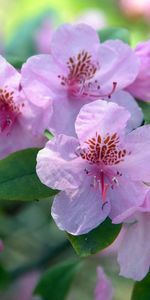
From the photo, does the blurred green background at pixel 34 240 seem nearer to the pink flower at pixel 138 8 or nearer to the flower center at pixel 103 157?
the pink flower at pixel 138 8

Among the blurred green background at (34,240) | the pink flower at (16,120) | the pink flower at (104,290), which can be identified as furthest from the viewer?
the blurred green background at (34,240)

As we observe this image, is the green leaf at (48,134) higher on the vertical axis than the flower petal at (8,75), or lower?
lower

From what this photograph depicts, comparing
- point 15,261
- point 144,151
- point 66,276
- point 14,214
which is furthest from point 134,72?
point 15,261

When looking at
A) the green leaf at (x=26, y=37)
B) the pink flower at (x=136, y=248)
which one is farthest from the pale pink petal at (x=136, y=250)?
the green leaf at (x=26, y=37)

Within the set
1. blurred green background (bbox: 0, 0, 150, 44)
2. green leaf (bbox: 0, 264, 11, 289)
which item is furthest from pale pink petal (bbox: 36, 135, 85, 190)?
blurred green background (bbox: 0, 0, 150, 44)

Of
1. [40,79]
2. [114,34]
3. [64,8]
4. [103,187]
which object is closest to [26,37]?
[114,34]

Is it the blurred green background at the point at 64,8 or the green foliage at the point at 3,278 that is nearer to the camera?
the green foliage at the point at 3,278

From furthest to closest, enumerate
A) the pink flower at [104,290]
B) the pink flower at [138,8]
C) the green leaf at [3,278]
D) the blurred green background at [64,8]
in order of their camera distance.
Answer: the blurred green background at [64,8] → the pink flower at [138,8] → the green leaf at [3,278] → the pink flower at [104,290]

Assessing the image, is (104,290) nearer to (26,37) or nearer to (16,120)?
(16,120)
